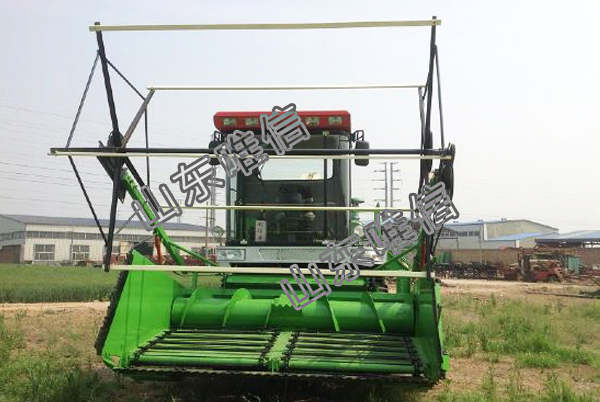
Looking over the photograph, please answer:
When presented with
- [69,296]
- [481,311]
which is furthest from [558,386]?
[69,296]

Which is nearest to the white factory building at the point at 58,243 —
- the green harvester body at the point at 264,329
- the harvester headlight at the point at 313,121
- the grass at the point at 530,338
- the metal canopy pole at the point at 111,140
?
the grass at the point at 530,338

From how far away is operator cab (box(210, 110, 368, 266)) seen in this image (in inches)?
213

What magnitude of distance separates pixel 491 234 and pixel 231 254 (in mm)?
64772

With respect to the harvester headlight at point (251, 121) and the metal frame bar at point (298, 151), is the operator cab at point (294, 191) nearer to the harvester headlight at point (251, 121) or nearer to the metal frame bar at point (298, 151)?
the harvester headlight at point (251, 121)

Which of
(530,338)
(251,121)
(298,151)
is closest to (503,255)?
(530,338)

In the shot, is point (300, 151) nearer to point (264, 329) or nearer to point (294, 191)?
point (264, 329)

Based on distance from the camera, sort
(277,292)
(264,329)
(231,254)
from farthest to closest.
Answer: (231,254) < (277,292) < (264,329)

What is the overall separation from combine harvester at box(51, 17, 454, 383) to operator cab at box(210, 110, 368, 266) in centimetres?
1

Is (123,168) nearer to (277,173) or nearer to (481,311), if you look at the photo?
(277,173)

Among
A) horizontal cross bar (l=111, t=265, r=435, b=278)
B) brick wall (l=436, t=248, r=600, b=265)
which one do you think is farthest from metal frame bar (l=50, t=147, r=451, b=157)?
brick wall (l=436, t=248, r=600, b=265)

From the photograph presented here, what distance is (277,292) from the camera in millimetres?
4816

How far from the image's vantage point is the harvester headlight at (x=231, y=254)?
500cm

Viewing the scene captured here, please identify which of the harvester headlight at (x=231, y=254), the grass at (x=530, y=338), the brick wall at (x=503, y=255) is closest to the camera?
the harvester headlight at (x=231, y=254)

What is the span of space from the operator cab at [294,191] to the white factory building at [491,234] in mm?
49929
